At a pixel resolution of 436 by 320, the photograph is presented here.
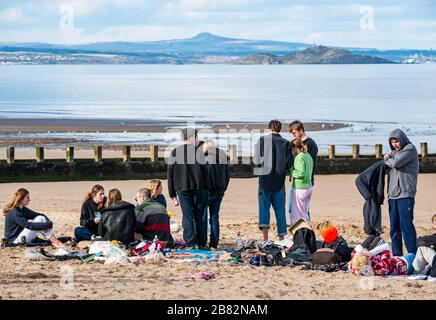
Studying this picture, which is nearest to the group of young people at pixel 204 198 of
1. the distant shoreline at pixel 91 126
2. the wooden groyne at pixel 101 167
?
the wooden groyne at pixel 101 167

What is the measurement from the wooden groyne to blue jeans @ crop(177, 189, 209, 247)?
11679 mm

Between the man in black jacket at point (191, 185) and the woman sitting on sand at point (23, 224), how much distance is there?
1776 millimetres

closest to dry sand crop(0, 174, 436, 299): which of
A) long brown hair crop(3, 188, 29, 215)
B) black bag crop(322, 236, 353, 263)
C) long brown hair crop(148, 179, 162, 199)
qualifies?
black bag crop(322, 236, 353, 263)

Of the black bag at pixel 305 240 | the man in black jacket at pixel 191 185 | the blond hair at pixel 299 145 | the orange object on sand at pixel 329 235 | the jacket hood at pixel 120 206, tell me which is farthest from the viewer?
the blond hair at pixel 299 145

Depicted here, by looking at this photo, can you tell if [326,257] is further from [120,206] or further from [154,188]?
[154,188]

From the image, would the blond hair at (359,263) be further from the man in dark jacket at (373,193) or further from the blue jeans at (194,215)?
the blue jeans at (194,215)

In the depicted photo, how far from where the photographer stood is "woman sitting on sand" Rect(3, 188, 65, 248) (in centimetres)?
1436

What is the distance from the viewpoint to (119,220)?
1395 centimetres

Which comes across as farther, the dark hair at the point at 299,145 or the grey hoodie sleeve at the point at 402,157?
the dark hair at the point at 299,145

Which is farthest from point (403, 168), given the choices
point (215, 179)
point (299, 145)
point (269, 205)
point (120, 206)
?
point (120, 206)

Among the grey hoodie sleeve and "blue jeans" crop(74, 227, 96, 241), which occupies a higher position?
the grey hoodie sleeve

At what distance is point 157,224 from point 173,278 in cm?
210

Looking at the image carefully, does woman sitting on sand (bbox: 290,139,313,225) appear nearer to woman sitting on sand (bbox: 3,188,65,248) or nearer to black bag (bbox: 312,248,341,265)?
black bag (bbox: 312,248,341,265)

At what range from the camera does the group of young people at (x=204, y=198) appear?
43.5 ft
